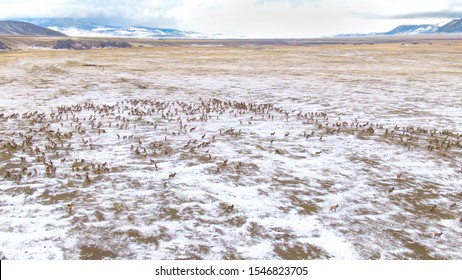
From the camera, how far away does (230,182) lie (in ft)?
36.1

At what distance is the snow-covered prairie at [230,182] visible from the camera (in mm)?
7742

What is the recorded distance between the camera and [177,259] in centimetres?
717

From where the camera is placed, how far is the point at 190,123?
63.1ft

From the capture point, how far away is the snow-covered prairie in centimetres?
774

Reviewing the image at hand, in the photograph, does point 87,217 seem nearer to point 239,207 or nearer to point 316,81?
point 239,207

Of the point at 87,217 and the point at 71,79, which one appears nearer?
the point at 87,217

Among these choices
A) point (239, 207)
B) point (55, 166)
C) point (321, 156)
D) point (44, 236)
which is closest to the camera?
point (44, 236)

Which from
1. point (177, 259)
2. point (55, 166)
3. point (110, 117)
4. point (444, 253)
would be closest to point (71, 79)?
point (110, 117)

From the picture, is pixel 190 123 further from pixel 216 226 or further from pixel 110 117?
pixel 216 226

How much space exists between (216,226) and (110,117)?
1403 cm
